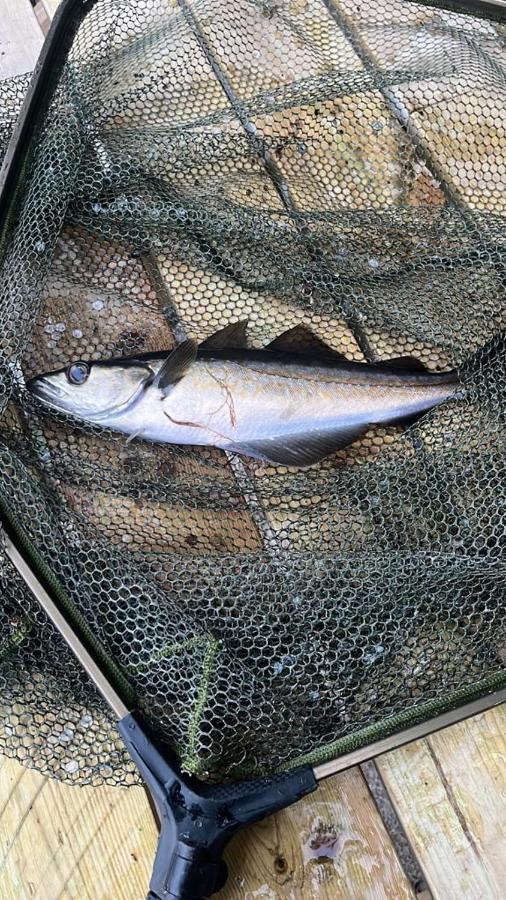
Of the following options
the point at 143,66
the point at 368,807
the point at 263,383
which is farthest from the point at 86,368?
the point at 368,807

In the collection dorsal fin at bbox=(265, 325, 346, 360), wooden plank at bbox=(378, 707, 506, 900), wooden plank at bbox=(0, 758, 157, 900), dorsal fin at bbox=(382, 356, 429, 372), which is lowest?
wooden plank at bbox=(378, 707, 506, 900)

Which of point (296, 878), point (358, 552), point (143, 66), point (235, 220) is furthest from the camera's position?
point (143, 66)

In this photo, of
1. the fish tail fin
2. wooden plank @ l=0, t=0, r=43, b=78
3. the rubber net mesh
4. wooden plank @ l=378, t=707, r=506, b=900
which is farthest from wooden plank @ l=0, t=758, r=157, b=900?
wooden plank @ l=0, t=0, r=43, b=78

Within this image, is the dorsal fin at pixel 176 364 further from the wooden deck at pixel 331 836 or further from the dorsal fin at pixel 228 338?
the wooden deck at pixel 331 836

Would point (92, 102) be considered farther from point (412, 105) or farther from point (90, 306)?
point (412, 105)

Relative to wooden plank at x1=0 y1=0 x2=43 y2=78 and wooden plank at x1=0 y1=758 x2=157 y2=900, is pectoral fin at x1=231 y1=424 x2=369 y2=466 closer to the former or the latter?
wooden plank at x1=0 y1=758 x2=157 y2=900

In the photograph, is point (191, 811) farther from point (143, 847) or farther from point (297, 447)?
point (297, 447)
